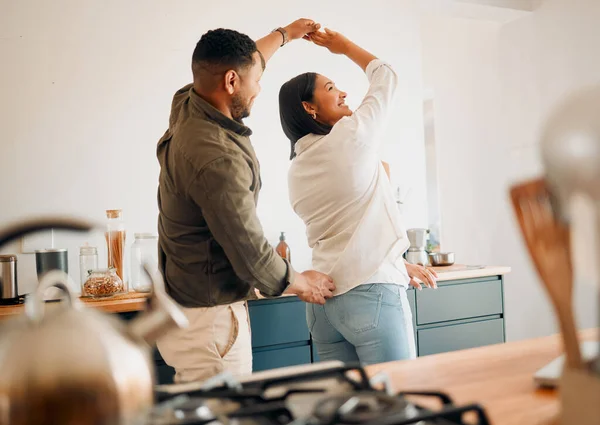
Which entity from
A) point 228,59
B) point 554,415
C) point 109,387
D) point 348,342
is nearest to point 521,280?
point 348,342

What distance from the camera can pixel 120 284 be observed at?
2488 millimetres

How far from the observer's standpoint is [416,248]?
10.3ft

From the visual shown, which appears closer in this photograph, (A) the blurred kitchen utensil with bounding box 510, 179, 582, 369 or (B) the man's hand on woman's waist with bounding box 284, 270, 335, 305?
(A) the blurred kitchen utensil with bounding box 510, 179, 582, 369

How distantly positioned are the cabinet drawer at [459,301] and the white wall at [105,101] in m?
0.72

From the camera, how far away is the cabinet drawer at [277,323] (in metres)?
2.51

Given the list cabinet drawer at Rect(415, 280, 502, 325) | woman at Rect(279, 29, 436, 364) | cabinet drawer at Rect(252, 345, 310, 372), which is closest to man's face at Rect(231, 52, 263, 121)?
woman at Rect(279, 29, 436, 364)

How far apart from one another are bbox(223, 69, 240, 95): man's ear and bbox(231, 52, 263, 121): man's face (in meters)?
0.01

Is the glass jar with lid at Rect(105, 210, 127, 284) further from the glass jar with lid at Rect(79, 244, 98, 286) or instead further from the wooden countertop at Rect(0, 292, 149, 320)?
the wooden countertop at Rect(0, 292, 149, 320)

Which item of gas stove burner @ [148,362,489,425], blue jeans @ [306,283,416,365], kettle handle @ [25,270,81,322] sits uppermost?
kettle handle @ [25,270,81,322]

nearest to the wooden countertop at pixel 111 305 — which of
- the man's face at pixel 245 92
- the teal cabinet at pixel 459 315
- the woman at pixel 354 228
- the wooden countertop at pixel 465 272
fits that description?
the woman at pixel 354 228

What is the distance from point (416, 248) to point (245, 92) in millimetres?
1789

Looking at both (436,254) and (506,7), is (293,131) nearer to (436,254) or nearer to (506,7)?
(436,254)

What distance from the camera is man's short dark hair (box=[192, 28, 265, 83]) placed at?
156 centimetres

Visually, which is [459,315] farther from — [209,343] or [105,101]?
[105,101]
